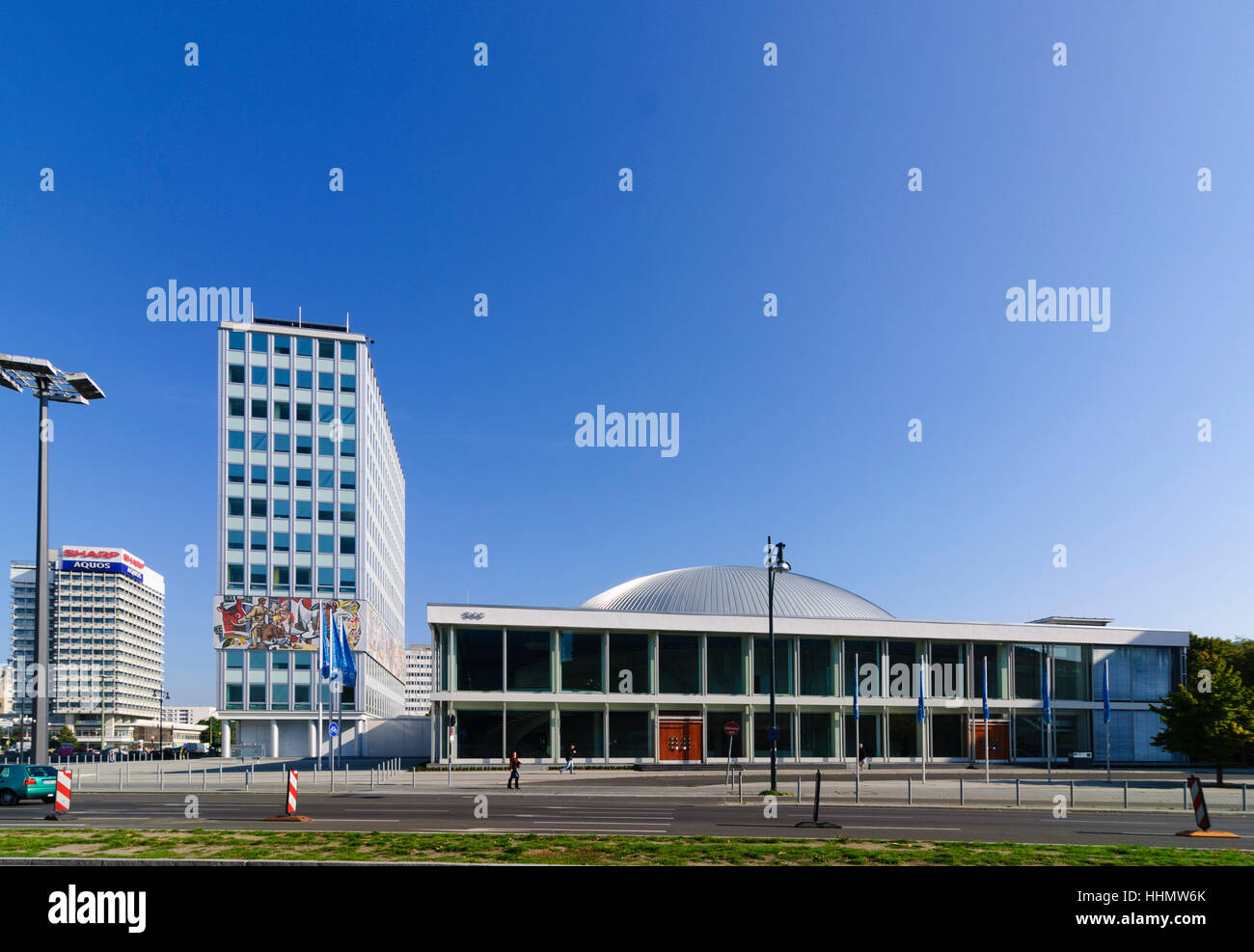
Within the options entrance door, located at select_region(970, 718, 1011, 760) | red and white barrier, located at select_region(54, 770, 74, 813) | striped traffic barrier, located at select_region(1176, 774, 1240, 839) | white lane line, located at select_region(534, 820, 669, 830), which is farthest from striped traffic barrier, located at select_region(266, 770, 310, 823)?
entrance door, located at select_region(970, 718, 1011, 760)

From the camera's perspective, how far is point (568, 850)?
1711 centimetres

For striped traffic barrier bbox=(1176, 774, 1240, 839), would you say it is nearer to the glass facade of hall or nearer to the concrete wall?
the glass facade of hall

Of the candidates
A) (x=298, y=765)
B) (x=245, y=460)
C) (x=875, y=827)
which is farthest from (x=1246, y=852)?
(x=245, y=460)

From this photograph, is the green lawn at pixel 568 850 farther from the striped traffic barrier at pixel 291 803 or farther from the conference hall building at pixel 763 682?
the conference hall building at pixel 763 682

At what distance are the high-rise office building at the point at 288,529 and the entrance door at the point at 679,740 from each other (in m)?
31.7

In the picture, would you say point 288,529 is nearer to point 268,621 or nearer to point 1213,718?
point 268,621

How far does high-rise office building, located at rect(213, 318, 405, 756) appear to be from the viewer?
77.3 meters

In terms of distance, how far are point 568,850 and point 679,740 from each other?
43021 millimetres

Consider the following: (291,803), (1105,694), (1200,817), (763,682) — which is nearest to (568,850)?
(291,803)

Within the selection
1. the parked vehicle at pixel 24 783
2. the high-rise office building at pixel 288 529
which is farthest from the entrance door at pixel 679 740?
the parked vehicle at pixel 24 783

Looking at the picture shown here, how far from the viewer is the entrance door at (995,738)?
2506 inches
